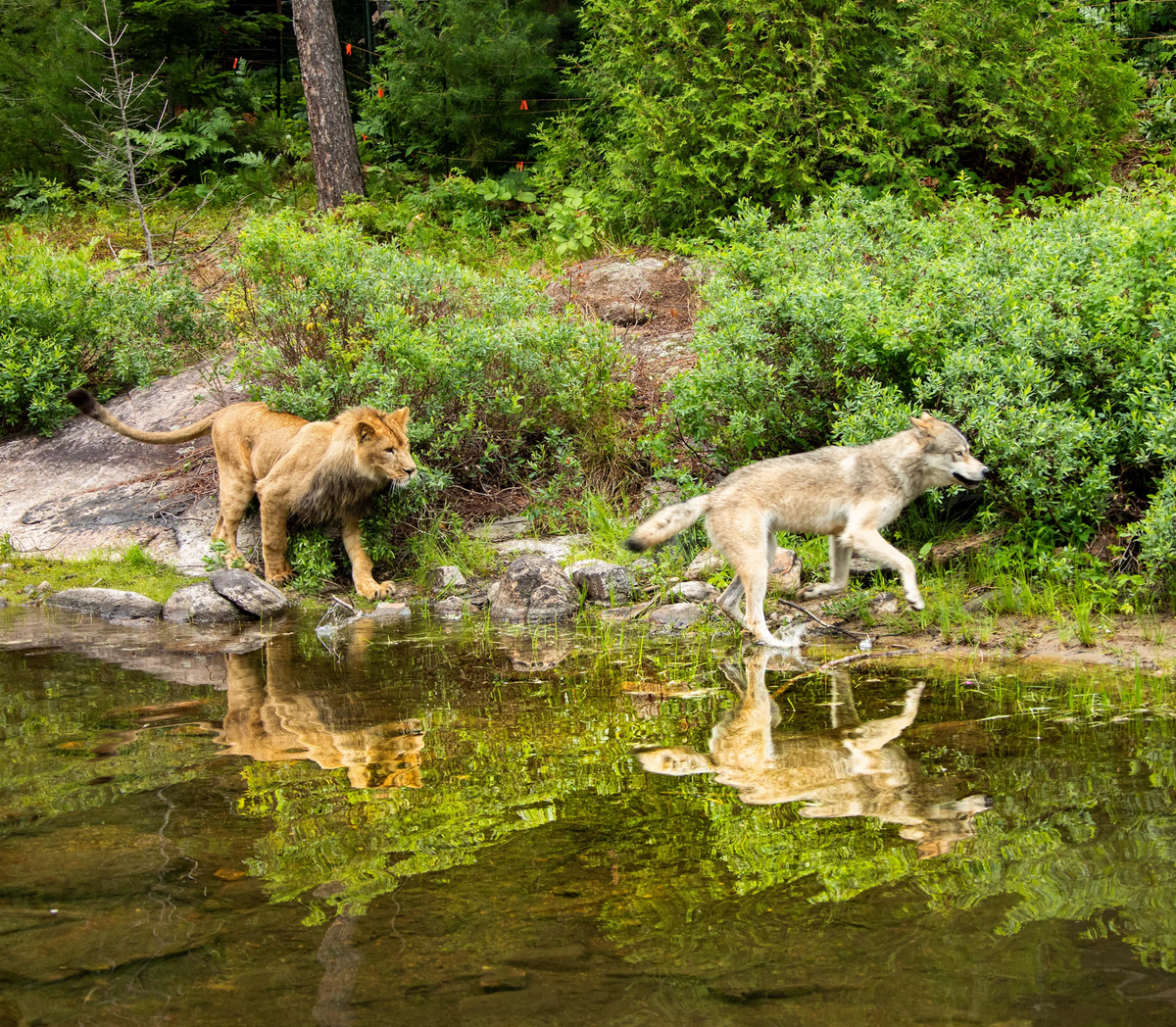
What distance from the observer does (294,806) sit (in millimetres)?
3719

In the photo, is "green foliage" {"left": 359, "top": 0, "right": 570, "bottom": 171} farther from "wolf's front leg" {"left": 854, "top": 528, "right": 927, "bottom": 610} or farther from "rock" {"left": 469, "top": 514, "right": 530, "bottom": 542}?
"wolf's front leg" {"left": 854, "top": 528, "right": 927, "bottom": 610}

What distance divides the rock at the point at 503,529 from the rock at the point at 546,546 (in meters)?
0.12

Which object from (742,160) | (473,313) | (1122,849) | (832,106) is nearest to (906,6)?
(832,106)

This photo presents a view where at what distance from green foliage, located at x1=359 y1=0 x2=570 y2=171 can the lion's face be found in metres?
10.2

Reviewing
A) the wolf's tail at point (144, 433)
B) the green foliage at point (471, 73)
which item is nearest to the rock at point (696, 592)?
the wolf's tail at point (144, 433)

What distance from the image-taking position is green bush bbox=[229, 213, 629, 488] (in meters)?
9.16

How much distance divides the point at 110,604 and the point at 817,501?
5.71m

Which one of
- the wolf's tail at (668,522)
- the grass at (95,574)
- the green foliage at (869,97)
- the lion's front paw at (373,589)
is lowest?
the lion's front paw at (373,589)

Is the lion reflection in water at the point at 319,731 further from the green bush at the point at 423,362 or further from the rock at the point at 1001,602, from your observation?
the rock at the point at 1001,602

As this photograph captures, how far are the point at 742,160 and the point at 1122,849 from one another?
11.4 m

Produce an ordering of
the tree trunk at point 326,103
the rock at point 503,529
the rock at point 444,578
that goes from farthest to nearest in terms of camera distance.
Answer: the tree trunk at point 326,103
the rock at point 503,529
the rock at point 444,578

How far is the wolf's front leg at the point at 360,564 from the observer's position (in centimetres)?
858

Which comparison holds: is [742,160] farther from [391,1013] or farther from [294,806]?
[391,1013]

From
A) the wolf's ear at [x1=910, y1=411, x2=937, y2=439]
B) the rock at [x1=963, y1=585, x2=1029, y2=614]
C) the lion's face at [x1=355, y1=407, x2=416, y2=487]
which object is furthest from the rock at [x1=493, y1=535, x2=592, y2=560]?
the rock at [x1=963, y1=585, x2=1029, y2=614]
